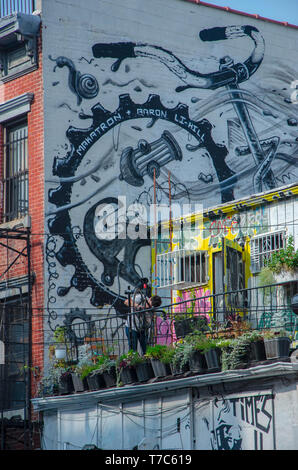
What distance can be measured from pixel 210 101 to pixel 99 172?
3.84 metres

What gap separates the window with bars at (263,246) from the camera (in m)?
21.0

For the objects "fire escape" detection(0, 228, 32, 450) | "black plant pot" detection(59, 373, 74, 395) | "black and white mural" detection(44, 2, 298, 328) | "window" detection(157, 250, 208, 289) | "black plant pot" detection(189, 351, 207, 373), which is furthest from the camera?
"black and white mural" detection(44, 2, 298, 328)

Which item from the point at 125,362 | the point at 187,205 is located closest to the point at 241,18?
the point at 187,205

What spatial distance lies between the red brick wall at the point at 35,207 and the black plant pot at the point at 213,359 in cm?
610

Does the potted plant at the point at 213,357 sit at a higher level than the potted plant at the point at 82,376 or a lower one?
higher

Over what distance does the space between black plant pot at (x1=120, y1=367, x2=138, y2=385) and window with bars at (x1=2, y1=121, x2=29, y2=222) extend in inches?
241

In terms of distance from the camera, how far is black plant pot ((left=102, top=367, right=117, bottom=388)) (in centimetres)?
1928

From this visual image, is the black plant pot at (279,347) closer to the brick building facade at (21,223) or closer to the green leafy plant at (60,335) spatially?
the green leafy plant at (60,335)

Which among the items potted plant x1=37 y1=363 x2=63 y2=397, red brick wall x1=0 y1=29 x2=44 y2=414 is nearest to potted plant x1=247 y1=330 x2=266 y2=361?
potted plant x1=37 y1=363 x2=63 y2=397

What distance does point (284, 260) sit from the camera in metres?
19.7

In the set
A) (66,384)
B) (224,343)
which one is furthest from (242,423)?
(66,384)

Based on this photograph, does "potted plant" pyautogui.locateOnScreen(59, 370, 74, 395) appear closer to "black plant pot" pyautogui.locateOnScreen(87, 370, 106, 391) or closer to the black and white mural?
"black plant pot" pyautogui.locateOnScreen(87, 370, 106, 391)

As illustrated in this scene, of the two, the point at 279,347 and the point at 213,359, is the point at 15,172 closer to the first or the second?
the point at 213,359

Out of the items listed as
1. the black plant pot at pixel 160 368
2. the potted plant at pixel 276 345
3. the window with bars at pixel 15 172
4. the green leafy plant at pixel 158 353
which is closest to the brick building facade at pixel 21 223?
the window with bars at pixel 15 172
